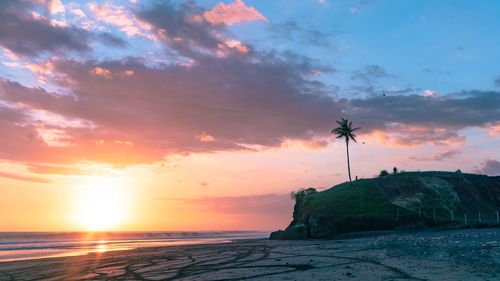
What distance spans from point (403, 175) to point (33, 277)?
7246 centimetres

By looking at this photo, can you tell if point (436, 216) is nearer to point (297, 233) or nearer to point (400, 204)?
point (400, 204)

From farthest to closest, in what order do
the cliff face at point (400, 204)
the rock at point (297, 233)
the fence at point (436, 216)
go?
the fence at point (436, 216) < the cliff face at point (400, 204) < the rock at point (297, 233)

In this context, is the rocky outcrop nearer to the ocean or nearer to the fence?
the fence

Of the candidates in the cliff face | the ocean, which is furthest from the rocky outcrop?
the ocean

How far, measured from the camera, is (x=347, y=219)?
201ft

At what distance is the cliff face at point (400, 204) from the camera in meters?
61.2

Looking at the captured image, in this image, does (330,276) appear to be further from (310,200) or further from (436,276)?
(310,200)

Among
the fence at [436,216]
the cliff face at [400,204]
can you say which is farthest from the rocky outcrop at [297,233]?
the fence at [436,216]

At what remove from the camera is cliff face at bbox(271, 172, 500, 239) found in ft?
201

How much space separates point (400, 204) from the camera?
70500mm

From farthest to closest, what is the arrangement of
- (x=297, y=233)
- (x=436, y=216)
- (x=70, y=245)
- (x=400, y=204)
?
1. (x=70, y=245)
2. (x=400, y=204)
3. (x=436, y=216)
4. (x=297, y=233)

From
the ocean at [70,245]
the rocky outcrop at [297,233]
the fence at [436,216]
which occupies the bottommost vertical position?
the ocean at [70,245]

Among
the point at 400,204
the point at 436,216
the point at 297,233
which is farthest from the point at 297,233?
the point at 436,216

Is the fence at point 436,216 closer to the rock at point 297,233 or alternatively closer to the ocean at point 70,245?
the rock at point 297,233
